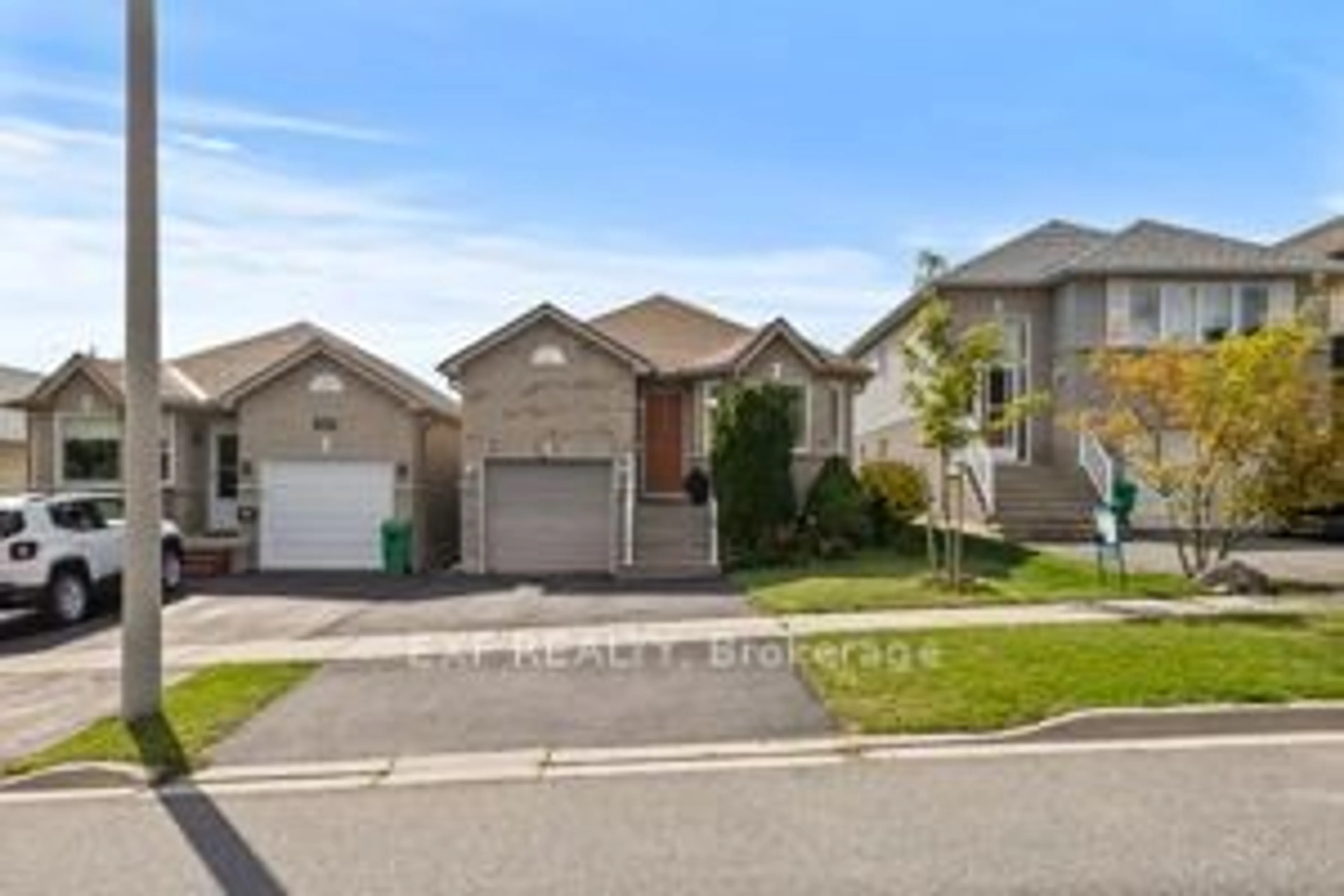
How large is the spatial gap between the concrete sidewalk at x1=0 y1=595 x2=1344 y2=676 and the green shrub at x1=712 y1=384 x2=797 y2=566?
10.4m

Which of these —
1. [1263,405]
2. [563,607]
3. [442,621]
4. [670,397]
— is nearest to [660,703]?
[442,621]

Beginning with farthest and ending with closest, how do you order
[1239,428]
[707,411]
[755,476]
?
[707,411], [755,476], [1239,428]

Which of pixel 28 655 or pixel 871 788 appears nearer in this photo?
pixel 871 788

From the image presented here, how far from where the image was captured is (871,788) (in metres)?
9.60

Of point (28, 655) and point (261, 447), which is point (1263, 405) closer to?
point (28, 655)

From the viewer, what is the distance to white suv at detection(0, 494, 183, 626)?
73.4ft

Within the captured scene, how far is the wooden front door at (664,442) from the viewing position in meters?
33.3

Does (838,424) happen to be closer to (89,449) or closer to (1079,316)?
(1079,316)

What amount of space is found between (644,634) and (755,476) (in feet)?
39.7

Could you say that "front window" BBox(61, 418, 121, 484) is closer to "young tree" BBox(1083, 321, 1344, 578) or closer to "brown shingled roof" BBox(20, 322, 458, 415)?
"brown shingled roof" BBox(20, 322, 458, 415)

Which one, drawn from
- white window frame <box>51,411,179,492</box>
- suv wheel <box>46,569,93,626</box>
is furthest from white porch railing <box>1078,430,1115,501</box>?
white window frame <box>51,411,179,492</box>

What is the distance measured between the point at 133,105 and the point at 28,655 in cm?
912

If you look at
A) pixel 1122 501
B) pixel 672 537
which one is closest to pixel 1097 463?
pixel 672 537

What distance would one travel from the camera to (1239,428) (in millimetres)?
20812
